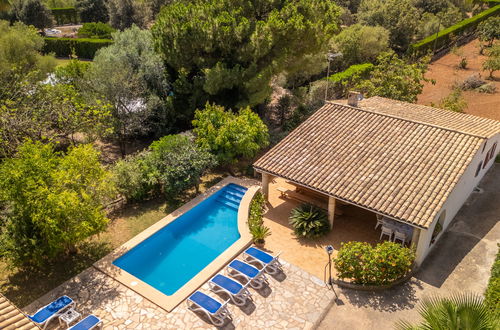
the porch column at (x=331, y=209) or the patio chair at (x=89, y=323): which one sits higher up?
the porch column at (x=331, y=209)

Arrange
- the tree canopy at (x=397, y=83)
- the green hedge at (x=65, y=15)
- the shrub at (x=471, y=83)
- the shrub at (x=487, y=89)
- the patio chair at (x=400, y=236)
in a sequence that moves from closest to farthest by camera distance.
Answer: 1. the patio chair at (x=400, y=236)
2. the tree canopy at (x=397, y=83)
3. the shrub at (x=487, y=89)
4. the shrub at (x=471, y=83)
5. the green hedge at (x=65, y=15)

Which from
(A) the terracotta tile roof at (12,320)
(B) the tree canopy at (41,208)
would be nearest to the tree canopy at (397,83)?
(B) the tree canopy at (41,208)

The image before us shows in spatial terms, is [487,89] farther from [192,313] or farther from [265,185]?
[192,313]

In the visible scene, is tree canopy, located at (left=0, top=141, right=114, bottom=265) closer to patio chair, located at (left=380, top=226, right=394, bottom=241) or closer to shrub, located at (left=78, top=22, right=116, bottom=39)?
patio chair, located at (left=380, top=226, right=394, bottom=241)

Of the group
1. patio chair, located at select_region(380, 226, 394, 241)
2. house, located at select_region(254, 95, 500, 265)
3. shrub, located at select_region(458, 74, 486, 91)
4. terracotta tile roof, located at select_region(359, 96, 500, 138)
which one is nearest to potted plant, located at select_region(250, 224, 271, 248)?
house, located at select_region(254, 95, 500, 265)

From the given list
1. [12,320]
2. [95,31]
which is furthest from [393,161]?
[95,31]

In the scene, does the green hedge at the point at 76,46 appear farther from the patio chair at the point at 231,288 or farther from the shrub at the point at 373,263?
the shrub at the point at 373,263
